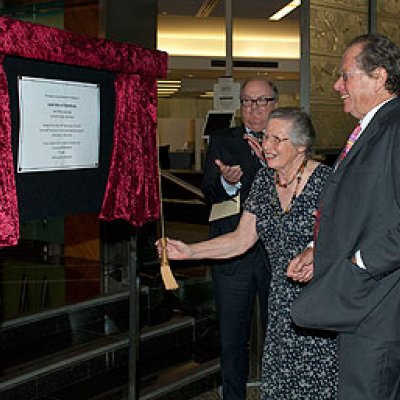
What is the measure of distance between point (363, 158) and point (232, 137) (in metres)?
1.33

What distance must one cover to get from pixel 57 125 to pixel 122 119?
0.30 meters

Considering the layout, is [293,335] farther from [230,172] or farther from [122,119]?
[122,119]

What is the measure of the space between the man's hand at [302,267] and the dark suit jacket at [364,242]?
19 cm

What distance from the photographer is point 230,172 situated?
3.14 m

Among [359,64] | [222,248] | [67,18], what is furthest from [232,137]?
[67,18]

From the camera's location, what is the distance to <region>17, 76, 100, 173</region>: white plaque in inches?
74.8

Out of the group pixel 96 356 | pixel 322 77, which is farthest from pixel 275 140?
pixel 322 77

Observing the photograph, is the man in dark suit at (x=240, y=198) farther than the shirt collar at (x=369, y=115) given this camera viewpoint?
Yes

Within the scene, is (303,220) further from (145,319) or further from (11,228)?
(145,319)

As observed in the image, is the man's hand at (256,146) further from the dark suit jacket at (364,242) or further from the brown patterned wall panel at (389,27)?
the brown patterned wall panel at (389,27)

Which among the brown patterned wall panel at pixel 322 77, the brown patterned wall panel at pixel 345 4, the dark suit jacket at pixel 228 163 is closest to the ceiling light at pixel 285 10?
the brown patterned wall panel at pixel 345 4

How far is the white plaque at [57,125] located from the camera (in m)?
1.90

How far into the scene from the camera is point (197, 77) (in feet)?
53.3

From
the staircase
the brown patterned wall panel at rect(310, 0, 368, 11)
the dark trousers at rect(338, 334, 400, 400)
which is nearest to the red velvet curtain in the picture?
the dark trousers at rect(338, 334, 400, 400)
